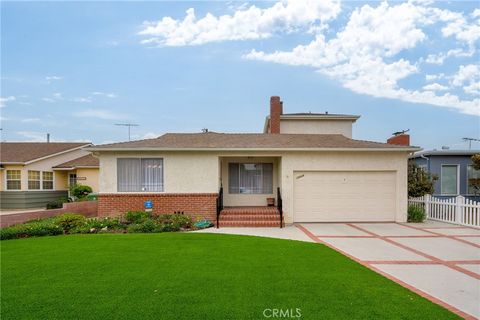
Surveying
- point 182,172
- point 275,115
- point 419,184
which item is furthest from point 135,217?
point 419,184

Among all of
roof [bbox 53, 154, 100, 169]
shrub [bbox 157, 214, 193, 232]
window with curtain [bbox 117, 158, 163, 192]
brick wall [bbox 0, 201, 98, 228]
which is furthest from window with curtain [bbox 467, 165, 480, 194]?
roof [bbox 53, 154, 100, 169]

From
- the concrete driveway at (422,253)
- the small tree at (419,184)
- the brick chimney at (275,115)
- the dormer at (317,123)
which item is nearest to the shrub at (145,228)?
the concrete driveway at (422,253)

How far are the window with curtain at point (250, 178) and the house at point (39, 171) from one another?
1078cm

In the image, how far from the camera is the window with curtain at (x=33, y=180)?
18141 millimetres

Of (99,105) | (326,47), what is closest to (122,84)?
(99,105)

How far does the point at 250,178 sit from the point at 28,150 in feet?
53.9

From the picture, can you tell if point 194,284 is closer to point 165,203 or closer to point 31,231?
point 165,203

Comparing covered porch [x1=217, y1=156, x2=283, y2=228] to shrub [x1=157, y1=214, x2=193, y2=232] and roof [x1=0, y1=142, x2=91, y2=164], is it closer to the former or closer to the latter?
shrub [x1=157, y1=214, x2=193, y2=232]

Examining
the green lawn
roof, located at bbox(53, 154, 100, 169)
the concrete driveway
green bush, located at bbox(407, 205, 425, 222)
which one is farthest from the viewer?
roof, located at bbox(53, 154, 100, 169)

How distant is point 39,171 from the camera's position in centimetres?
1880

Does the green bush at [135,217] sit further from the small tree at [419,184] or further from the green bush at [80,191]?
the small tree at [419,184]

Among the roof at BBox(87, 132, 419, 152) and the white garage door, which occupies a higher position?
the roof at BBox(87, 132, 419, 152)

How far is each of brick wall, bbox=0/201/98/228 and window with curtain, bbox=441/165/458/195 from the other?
66.9ft

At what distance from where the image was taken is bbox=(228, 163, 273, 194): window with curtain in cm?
1434
